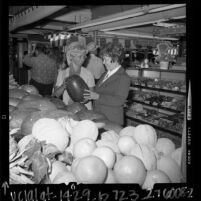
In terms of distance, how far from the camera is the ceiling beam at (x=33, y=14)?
2840mm

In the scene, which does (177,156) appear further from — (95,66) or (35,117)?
(95,66)

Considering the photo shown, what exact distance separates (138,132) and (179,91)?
13.5 feet

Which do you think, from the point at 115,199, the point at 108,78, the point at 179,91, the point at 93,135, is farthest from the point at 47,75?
the point at 115,199

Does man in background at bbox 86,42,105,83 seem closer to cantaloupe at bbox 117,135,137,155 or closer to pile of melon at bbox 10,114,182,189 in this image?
pile of melon at bbox 10,114,182,189

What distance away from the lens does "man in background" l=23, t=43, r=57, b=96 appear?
15.3ft

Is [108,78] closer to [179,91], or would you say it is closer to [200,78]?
[200,78]

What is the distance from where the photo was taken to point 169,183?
139 centimetres

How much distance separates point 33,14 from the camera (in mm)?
3533

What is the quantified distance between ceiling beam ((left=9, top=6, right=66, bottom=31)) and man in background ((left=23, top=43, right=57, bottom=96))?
0.64m

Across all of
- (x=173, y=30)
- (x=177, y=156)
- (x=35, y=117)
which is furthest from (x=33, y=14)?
(x=177, y=156)

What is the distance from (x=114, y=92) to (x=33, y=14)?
1.76 meters

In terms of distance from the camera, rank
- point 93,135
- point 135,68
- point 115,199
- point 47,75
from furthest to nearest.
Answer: point 135,68, point 47,75, point 93,135, point 115,199

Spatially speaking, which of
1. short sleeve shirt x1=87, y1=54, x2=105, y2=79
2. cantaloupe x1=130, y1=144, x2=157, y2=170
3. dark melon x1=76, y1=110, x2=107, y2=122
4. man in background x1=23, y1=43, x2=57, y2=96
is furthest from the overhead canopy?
cantaloupe x1=130, y1=144, x2=157, y2=170

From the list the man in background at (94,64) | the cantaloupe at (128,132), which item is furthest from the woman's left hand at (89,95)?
the man in background at (94,64)
